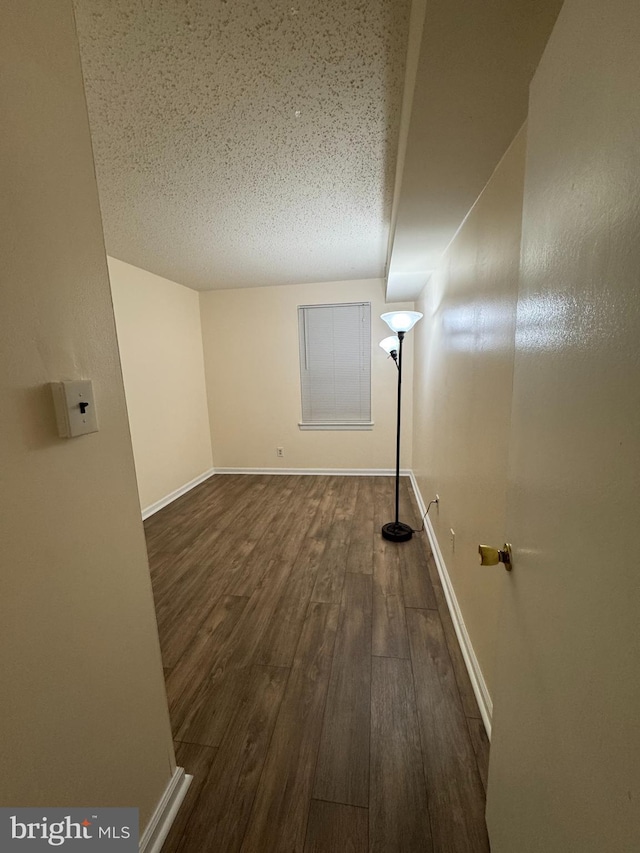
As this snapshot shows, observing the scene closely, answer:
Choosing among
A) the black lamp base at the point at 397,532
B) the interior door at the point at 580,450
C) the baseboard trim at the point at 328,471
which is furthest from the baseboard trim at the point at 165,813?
the baseboard trim at the point at 328,471

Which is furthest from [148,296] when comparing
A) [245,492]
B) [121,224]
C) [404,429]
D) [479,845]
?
[479,845]

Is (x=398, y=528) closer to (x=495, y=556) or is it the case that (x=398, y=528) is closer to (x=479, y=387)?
(x=479, y=387)

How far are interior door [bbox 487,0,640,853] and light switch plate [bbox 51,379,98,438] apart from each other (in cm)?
94

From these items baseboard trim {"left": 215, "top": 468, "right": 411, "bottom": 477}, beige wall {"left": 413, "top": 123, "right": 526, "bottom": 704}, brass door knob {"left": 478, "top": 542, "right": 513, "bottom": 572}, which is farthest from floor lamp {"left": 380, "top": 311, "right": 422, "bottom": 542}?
brass door knob {"left": 478, "top": 542, "right": 513, "bottom": 572}

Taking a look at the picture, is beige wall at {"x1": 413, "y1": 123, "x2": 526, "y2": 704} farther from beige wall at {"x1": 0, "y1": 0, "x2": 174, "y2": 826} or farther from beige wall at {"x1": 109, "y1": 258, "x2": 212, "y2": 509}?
beige wall at {"x1": 109, "y1": 258, "x2": 212, "y2": 509}

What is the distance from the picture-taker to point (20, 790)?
620 mm

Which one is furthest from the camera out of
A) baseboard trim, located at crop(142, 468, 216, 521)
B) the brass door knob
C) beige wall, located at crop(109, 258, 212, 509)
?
baseboard trim, located at crop(142, 468, 216, 521)

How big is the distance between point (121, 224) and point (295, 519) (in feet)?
8.53

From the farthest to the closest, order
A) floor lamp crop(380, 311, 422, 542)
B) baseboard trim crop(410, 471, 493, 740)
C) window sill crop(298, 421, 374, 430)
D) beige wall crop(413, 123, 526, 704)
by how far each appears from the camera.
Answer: window sill crop(298, 421, 374, 430) < floor lamp crop(380, 311, 422, 542) < baseboard trim crop(410, 471, 493, 740) < beige wall crop(413, 123, 526, 704)

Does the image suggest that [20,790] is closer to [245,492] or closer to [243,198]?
[243,198]

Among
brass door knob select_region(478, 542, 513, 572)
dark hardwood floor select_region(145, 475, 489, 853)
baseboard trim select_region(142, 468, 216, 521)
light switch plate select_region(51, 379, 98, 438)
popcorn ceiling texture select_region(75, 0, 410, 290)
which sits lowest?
dark hardwood floor select_region(145, 475, 489, 853)

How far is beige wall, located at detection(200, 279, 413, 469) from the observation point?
13.2 feet

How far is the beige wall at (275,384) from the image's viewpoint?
4012 millimetres

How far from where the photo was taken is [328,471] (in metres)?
4.34
